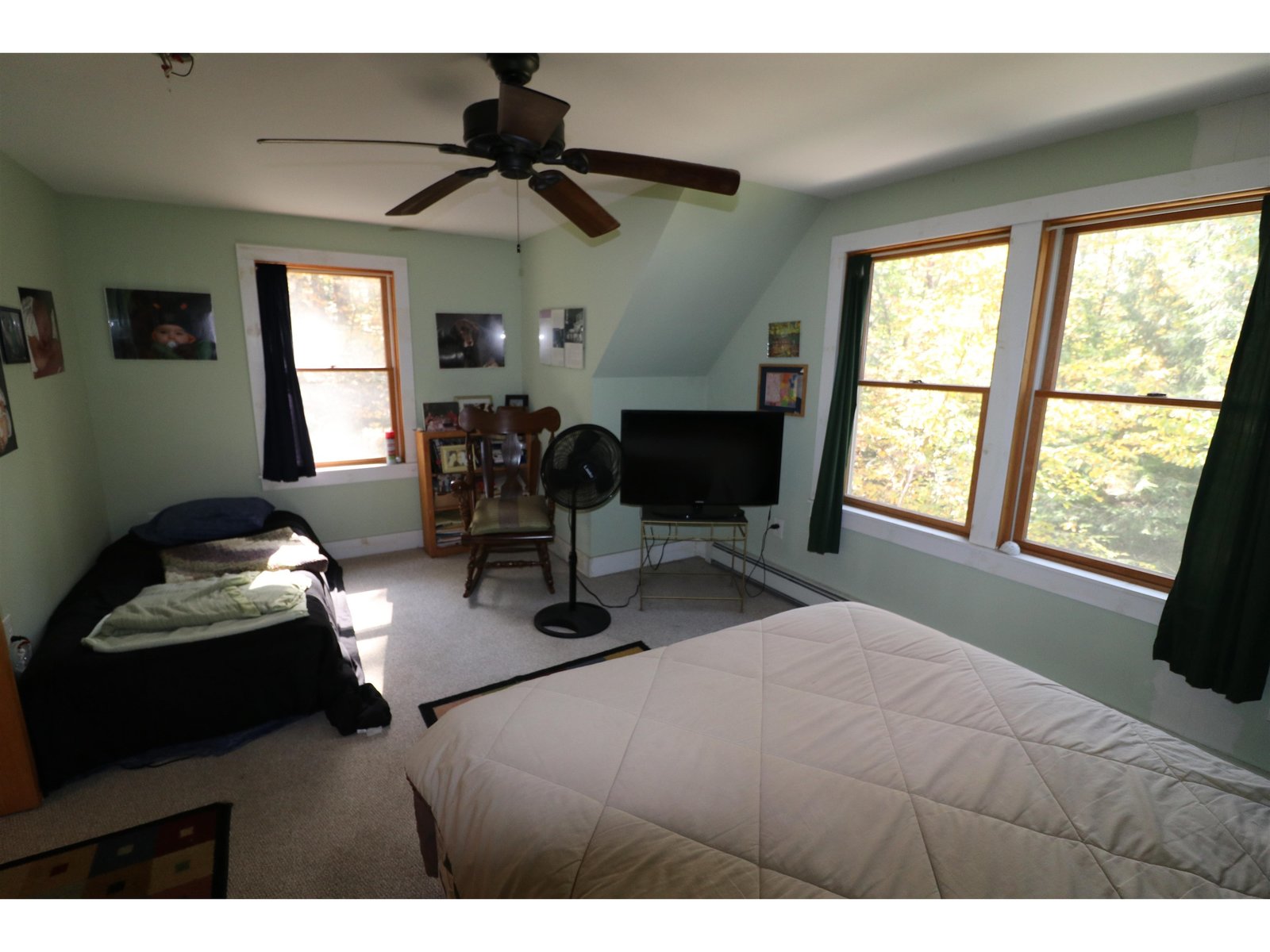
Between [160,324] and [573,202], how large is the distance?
3100 millimetres

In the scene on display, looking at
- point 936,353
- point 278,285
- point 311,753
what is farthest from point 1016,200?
point 278,285

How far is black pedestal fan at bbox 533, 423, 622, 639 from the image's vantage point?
313cm

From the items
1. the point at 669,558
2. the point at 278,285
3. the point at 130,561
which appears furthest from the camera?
the point at 669,558

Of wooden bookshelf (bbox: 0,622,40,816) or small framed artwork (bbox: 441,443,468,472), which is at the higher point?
small framed artwork (bbox: 441,443,468,472)

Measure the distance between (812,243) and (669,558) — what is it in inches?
94.5

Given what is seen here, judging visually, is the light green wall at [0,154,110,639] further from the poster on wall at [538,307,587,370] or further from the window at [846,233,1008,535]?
the window at [846,233,1008,535]

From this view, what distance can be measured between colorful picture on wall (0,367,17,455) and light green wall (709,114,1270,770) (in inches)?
144

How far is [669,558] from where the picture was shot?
4.38 m

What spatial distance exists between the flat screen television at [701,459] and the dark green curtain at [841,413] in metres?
0.29

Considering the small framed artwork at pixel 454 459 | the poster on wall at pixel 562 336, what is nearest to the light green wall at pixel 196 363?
the small framed artwork at pixel 454 459

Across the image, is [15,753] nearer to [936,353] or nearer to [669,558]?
[669,558]

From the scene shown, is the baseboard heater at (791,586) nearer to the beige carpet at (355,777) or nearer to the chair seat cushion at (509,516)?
the beige carpet at (355,777)

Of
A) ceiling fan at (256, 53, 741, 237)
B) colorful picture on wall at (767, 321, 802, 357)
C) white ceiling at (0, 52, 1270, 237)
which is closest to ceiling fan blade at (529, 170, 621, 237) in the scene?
ceiling fan at (256, 53, 741, 237)

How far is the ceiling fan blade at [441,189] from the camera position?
1.72 meters
